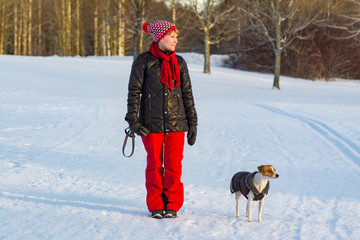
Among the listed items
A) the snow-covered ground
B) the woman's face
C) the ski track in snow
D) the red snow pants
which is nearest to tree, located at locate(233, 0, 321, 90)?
the snow-covered ground

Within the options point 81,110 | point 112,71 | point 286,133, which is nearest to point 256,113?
point 286,133

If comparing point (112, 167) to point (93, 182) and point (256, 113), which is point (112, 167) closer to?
point (93, 182)

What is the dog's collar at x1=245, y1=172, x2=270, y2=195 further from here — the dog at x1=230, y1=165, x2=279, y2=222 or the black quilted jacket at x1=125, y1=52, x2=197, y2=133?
the black quilted jacket at x1=125, y1=52, x2=197, y2=133

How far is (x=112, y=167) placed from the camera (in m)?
7.17

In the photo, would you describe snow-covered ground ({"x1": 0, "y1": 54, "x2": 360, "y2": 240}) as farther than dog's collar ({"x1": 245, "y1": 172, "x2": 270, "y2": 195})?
Yes

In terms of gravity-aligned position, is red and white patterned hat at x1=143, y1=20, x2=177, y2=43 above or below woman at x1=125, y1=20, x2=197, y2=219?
above

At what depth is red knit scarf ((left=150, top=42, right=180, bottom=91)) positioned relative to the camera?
177 inches

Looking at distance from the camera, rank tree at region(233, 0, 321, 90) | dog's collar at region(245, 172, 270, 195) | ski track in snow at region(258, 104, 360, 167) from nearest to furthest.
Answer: dog's collar at region(245, 172, 270, 195)
ski track in snow at region(258, 104, 360, 167)
tree at region(233, 0, 321, 90)

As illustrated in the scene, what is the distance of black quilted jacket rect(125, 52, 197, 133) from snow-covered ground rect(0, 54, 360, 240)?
3.07ft

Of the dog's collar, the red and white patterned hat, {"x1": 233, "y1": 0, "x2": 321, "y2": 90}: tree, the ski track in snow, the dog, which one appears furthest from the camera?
{"x1": 233, "y1": 0, "x2": 321, "y2": 90}: tree

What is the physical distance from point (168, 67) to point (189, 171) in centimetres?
277

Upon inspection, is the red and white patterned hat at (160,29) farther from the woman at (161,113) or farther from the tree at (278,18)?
the tree at (278,18)

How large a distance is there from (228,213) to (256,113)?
342 inches

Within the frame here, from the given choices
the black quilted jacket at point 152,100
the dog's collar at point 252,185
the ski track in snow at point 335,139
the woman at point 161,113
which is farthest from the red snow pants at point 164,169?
the ski track in snow at point 335,139
